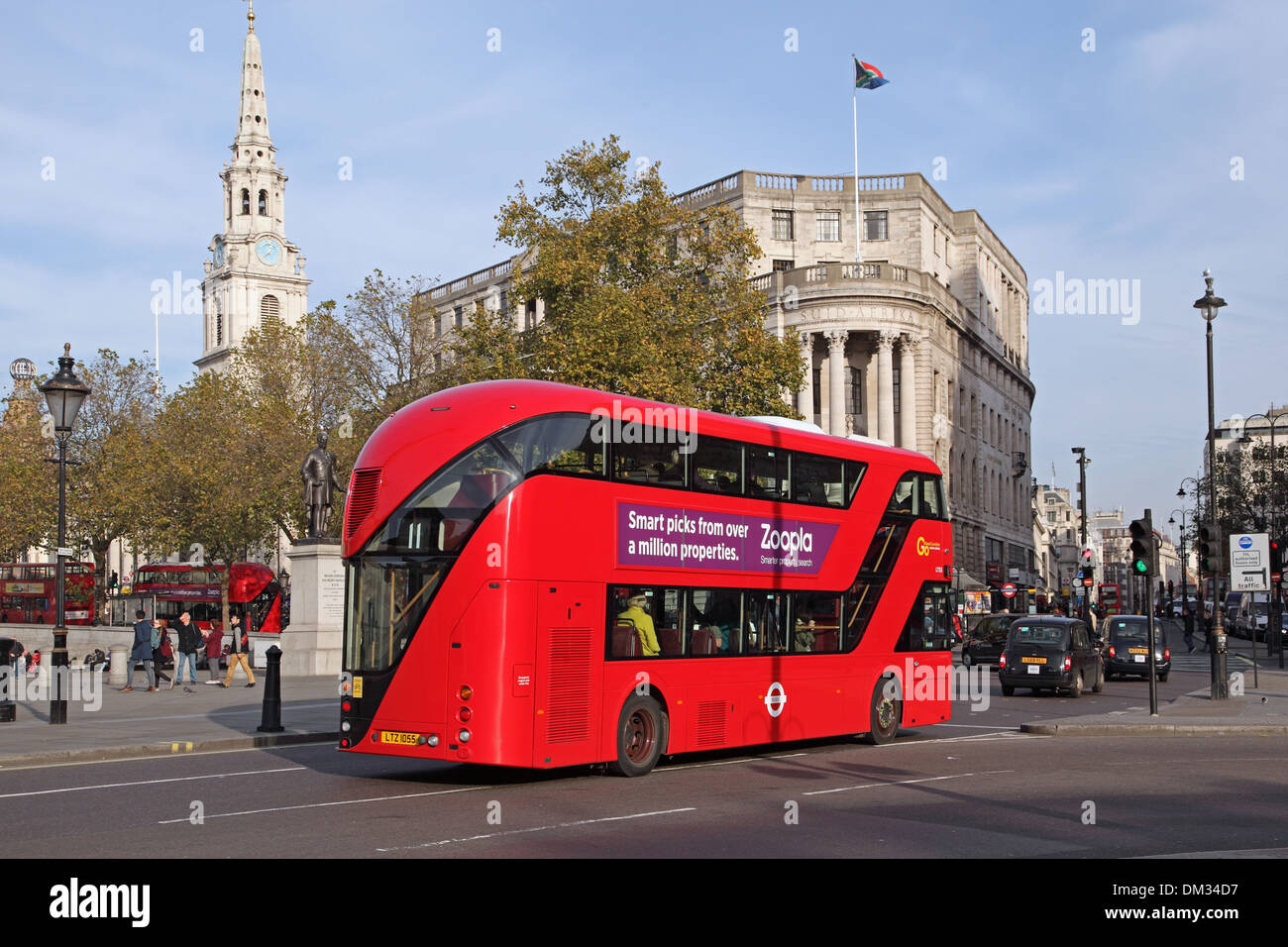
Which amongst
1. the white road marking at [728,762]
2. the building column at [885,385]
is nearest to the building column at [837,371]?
the building column at [885,385]

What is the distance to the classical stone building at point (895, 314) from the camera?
62062 millimetres

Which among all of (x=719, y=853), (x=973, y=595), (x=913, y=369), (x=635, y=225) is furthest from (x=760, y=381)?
(x=719, y=853)

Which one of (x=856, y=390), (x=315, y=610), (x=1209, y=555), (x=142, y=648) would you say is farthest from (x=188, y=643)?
(x=856, y=390)

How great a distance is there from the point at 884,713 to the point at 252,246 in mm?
115126

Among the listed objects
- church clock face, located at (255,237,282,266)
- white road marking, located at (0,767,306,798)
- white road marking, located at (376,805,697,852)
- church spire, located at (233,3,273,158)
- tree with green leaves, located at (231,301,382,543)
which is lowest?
white road marking, located at (0,767,306,798)

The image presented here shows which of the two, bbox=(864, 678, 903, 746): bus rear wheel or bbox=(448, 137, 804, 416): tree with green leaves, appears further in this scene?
bbox=(448, 137, 804, 416): tree with green leaves

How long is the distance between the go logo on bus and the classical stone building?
37.7 meters

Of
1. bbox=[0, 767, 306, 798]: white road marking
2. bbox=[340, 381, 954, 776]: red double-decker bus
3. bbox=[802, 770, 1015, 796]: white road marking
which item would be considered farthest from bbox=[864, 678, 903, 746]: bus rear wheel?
bbox=[0, 767, 306, 798]: white road marking

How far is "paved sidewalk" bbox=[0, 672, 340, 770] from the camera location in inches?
690

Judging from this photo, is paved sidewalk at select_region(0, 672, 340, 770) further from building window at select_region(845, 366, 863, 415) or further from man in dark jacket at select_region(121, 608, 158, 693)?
building window at select_region(845, 366, 863, 415)

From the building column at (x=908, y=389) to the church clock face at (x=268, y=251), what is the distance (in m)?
78.4

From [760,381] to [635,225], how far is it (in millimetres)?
6585

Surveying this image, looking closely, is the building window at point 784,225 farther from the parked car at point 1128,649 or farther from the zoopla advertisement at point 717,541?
the zoopla advertisement at point 717,541

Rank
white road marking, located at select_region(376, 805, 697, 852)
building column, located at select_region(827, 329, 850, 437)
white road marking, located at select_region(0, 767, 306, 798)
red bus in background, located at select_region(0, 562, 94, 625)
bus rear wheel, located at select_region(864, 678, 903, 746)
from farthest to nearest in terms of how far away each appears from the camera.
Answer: building column, located at select_region(827, 329, 850, 437)
red bus in background, located at select_region(0, 562, 94, 625)
bus rear wheel, located at select_region(864, 678, 903, 746)
white road marking, located at select_region(0, 767, 306, 798)
white road marking, located at select_region(376, 805, 697, 852)
